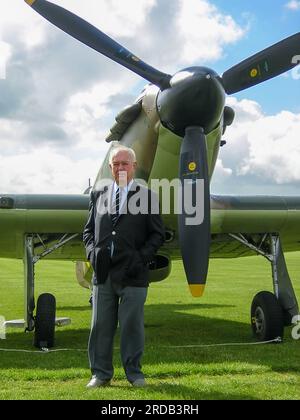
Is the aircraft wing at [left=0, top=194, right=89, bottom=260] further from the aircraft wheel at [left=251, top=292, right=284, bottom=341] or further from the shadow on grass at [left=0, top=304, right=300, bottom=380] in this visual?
the aircraft wheel at [left=251, top=292, right=284, bottom=341]

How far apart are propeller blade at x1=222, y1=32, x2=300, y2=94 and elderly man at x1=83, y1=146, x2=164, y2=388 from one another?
256 centimetres

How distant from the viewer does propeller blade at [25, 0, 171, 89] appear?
7.14 metres

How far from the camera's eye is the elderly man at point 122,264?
4.95m

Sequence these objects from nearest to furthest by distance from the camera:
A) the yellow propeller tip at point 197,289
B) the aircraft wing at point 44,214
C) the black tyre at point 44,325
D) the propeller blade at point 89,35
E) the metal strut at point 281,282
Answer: the yellow propeller tip at point 197,289 < the propeller blade at point 89,35 < the black tyre at point 44,325 < the aircraft wing at point 44,214 < the metal strut at point 281,282

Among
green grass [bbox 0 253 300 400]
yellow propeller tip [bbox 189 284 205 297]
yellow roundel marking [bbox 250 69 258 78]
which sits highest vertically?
yellow roundel marking [bbox 250 69 258 78]

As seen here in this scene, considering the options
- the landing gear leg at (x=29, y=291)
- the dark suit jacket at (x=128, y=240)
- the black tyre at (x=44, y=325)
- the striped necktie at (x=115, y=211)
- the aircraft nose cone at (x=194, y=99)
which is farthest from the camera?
the landing gear leg at (x=29, y=291)

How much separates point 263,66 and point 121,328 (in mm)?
4036

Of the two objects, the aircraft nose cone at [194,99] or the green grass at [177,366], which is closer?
the green grass at [177,366]

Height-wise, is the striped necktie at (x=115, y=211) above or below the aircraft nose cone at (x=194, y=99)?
below

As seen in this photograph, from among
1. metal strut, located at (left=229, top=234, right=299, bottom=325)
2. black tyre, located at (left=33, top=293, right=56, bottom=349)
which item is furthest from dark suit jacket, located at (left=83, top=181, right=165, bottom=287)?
metal strut, located at (left=229, top=234, right=299, bottom=325)

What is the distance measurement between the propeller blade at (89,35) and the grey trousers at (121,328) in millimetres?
3105

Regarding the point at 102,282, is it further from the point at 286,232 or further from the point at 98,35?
the point at 286,232

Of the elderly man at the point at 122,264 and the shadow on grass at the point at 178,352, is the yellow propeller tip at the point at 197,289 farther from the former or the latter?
the elderly man at the point at 122,264

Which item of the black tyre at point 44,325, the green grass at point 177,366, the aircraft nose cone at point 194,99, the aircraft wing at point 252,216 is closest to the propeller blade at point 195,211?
the aircraft nose cone at point 194,99
